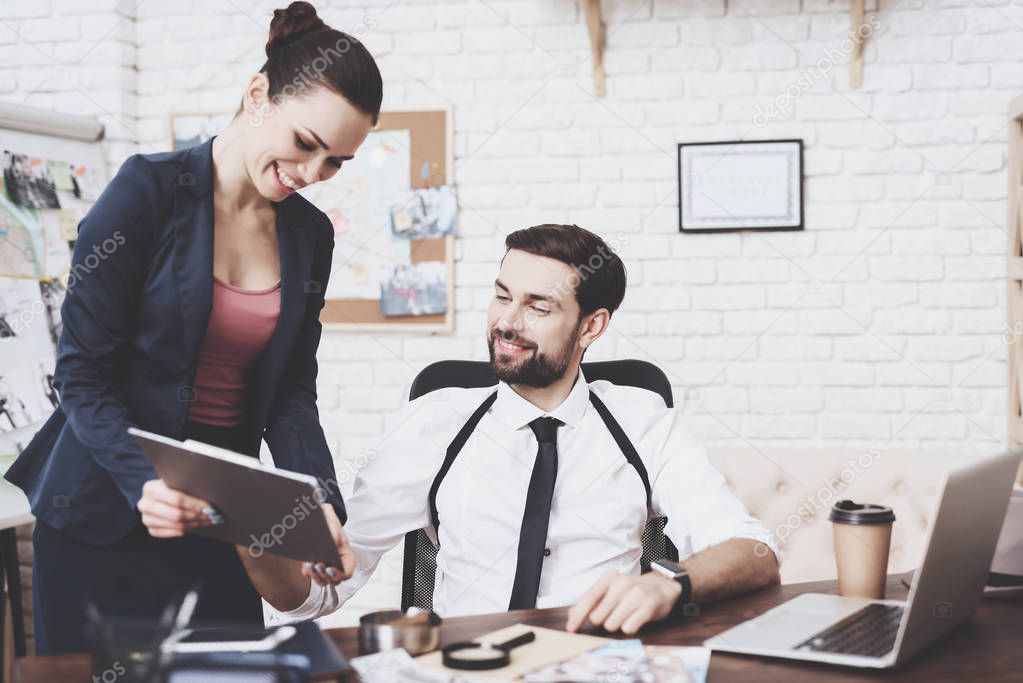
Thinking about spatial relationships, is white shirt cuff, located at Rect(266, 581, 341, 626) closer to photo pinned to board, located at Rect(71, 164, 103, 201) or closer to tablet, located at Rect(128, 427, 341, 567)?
tablet, located at Rect(128, 427, 341, 567)

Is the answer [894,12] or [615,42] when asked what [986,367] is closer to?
[894,12]

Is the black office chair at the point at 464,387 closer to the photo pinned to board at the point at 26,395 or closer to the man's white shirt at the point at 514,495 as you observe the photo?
the man's white shirt at the point at 514,495

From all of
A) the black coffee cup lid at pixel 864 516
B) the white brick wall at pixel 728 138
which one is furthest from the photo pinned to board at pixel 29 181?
the black coffee cup lid at pixel 864 516

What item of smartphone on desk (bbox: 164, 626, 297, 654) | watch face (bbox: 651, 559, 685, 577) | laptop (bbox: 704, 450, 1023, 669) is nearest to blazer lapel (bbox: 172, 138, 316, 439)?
smartphone on desk (bbox: 164, 626, 297, 654)

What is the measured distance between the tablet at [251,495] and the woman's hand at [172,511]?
0.01m

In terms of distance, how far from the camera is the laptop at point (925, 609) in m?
0.96

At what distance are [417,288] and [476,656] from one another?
2074 millimetres

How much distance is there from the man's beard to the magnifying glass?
30.6 inches

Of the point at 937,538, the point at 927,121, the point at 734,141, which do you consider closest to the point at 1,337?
the point at 734,141

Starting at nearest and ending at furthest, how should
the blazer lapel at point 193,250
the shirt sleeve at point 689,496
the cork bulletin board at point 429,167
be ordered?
the blazer lapel at point 193,250 → the shirt sleeve at point 689,496 → the cork bulletin board at point 429,167

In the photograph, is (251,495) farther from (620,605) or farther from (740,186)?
(740,186)

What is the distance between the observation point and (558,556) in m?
1.66

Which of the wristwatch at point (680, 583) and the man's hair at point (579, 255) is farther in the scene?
the man's hair at point (579, 255)

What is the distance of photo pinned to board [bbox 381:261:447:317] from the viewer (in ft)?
9.66
